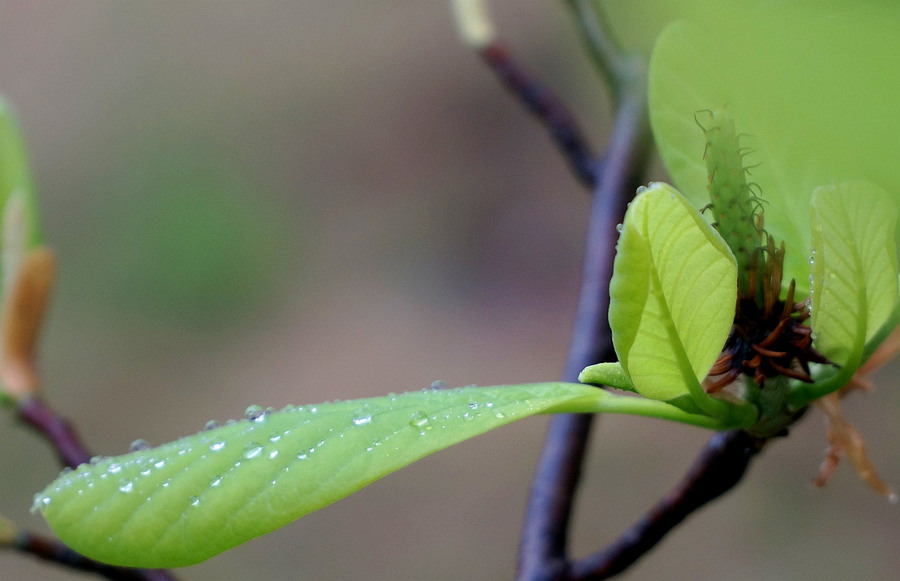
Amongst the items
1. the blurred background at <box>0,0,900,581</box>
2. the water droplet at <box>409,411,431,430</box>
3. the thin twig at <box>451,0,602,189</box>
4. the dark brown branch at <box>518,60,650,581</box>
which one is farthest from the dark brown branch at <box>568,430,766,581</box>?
the blurred background at <box>0,0,900,581</box>

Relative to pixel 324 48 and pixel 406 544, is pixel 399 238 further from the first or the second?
pixel 406 544

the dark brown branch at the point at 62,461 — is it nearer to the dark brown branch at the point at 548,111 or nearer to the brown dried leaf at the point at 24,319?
the brown dried leaf at the point at 24,319

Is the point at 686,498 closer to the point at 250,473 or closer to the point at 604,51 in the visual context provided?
the point at 250,473

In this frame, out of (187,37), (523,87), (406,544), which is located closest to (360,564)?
(406,544)

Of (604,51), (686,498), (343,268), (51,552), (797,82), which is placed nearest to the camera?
(797,82)

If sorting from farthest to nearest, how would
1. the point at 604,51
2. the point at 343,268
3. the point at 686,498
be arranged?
1. the point at 343,268
2. the point at 604,51
3. the point at 686,498

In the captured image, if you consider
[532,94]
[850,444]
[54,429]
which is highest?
[532,94]

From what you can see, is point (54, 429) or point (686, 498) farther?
point (54, 429)

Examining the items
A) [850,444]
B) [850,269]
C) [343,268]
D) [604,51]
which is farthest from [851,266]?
[343,268]
